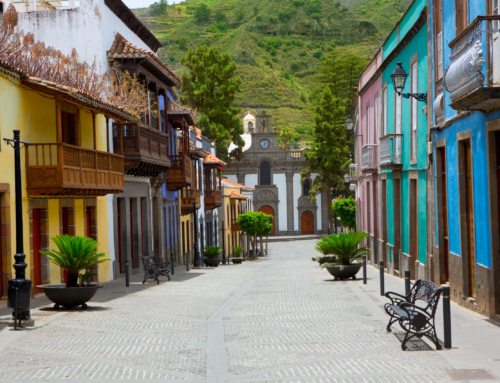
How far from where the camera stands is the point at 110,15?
23562mm

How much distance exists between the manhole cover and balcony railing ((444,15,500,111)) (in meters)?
3.94

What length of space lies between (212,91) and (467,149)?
45.9m

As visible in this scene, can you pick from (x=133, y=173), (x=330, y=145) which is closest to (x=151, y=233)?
(x=133, y=173)

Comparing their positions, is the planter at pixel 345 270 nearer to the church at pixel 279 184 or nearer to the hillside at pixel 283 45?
the church at pixel 279 184

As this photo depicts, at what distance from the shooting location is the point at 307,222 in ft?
272

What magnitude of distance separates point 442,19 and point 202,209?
31.4 m

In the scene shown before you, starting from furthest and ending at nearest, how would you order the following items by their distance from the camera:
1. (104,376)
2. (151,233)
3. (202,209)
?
1. (202,209)
2. (151,233)
3. (104,376)

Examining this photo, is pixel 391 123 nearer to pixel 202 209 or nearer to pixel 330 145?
pixel 202 209

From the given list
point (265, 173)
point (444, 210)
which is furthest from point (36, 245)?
point (265, 173)

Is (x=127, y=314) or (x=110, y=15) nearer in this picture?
(x=127, y=314)

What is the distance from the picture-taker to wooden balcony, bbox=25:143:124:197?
15.9 metres

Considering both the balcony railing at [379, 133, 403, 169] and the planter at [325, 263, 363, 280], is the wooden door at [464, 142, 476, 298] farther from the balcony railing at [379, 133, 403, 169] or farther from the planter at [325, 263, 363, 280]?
the balcony railing at [379, 133, 403, 169]

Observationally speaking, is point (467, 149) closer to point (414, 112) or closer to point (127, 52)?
point (414, 112)

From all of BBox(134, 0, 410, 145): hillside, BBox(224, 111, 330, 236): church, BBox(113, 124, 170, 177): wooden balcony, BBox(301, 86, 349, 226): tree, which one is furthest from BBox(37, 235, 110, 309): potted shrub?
BBox(134, 0, 410, 145): hillside
